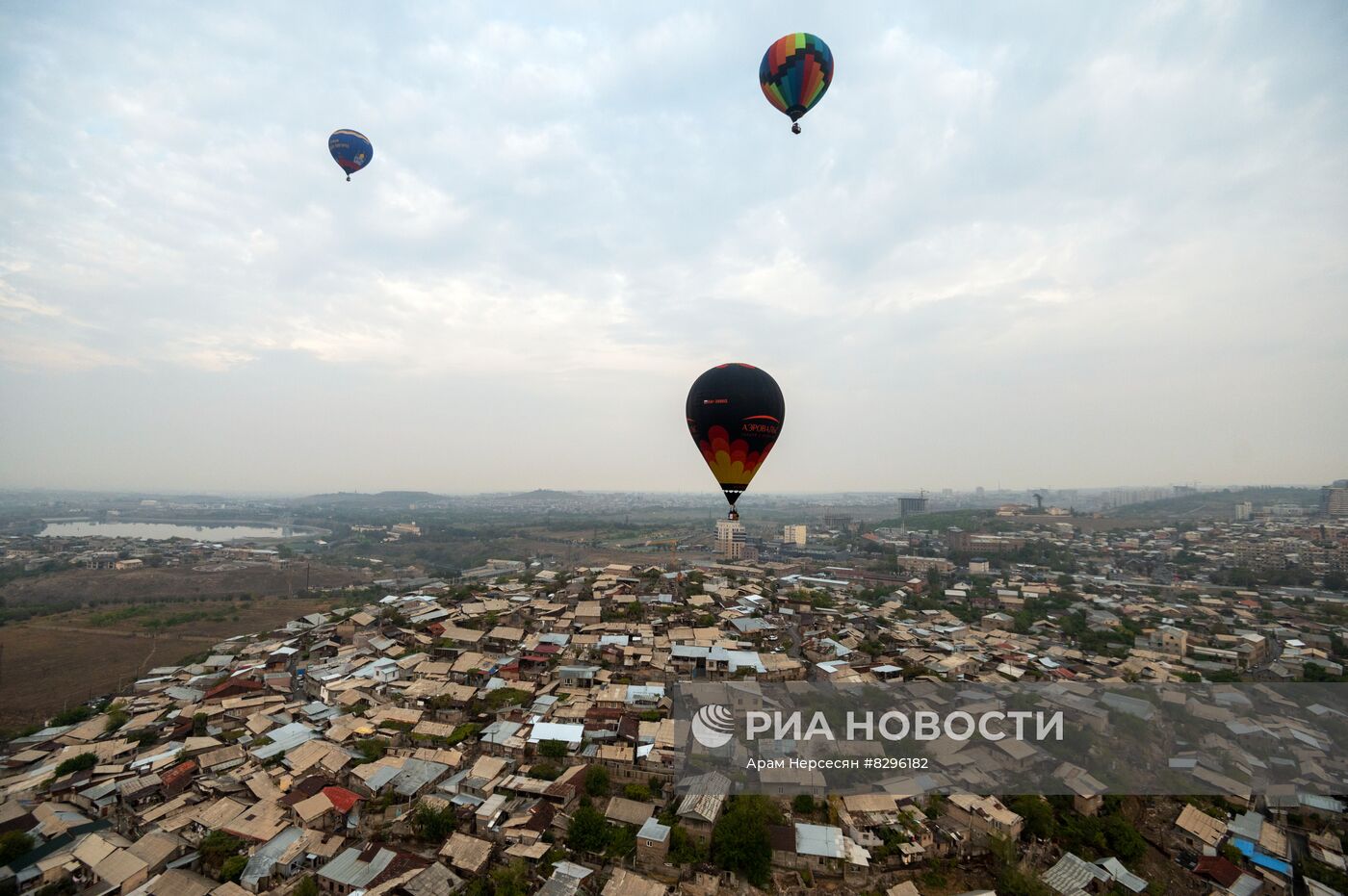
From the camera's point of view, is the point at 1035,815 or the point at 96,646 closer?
the point at 1035,815

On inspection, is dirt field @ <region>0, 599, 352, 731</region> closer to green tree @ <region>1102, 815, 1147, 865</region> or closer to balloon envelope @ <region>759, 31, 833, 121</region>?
balloon envelope @ <region>759, 31, 833, 121</region>

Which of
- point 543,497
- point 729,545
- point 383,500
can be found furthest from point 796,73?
point 543,497

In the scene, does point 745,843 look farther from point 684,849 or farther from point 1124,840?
point 1124,840

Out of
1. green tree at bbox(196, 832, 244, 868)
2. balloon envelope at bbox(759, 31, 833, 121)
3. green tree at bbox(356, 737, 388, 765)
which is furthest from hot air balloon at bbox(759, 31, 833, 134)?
green tree at bbox(196, 832, 244, 868)

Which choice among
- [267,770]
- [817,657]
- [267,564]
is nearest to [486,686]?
[267,770]

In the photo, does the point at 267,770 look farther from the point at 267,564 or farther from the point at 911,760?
the point at 267,564
